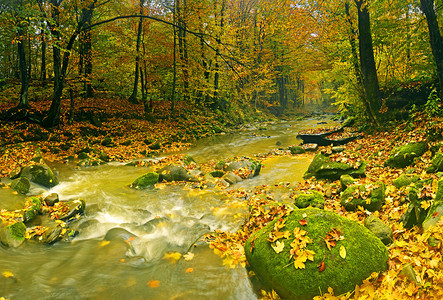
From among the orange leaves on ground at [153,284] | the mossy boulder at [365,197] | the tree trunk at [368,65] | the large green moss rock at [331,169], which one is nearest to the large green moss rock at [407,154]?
the large green moss rock at [331,169]

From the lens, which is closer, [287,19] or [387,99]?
[387,99]

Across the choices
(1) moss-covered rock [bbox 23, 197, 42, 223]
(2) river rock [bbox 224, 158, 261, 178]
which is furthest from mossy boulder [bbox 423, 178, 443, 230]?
(1) moss-covered rock [bbox 23, 197, 42, 223]

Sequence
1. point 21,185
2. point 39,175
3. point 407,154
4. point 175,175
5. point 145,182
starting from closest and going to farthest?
point 407,154 < point 21,185 < point 39,175 < point 145,182 < point 175,175

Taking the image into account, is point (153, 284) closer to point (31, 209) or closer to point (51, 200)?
point (31, 209)

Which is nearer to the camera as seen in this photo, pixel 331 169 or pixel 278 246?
pixel 278 246

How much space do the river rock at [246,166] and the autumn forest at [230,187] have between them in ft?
0.20

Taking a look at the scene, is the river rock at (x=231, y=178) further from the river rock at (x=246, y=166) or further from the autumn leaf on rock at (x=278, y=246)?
the autumn leaf on rock at (x=278, y=246)

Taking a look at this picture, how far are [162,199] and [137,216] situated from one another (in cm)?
109

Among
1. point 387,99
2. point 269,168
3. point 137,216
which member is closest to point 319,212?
point 137,216

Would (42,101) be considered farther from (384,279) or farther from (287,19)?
(384,279)

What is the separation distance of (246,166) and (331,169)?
3.20 m

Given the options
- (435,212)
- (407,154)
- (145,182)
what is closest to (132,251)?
(145,182)

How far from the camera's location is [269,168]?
9734 mm

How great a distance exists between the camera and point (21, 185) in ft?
22.3
